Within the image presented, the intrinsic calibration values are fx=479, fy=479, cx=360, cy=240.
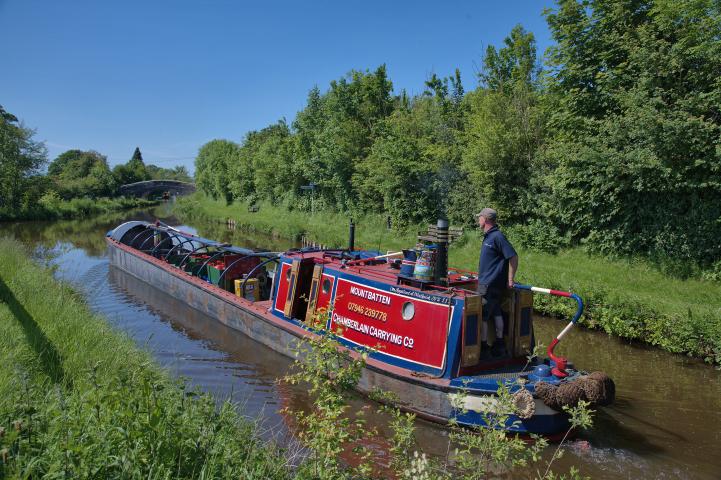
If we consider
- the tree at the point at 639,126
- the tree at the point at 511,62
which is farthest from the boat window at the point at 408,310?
the tree at the point at 511,62

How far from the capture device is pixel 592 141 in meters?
13.6

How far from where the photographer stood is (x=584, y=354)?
1035 centimetres

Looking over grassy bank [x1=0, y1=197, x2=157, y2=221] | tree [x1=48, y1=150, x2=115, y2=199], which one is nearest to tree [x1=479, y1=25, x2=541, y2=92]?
grassy bank [x1=0, y1=197, x2=157, y2=221]

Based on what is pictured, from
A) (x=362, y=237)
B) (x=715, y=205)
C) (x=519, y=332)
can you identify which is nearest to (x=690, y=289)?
(x=715, y=205)

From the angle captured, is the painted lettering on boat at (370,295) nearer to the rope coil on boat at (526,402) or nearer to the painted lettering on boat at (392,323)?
the painted lettering on boat at (392,323)

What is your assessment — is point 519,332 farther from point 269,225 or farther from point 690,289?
point 269,225

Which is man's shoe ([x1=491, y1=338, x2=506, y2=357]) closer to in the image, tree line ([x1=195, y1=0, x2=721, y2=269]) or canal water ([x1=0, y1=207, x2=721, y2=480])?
canal water ([x1=0, y1=207, x2=721, y2=480])

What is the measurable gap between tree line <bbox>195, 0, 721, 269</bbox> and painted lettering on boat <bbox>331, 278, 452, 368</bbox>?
826 cm

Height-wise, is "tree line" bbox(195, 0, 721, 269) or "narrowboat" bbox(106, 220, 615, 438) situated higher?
"tree line" bbox(195, 0, 721, 269)

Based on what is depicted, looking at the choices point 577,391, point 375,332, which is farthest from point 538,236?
point 577,391

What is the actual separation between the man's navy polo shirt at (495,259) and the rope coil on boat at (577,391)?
156 centimetres

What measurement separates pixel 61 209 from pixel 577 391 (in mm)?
46029

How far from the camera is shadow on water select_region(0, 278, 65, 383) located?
5594mm

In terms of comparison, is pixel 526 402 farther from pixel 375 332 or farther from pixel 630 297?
pixel 630 297
